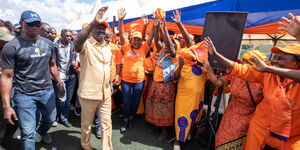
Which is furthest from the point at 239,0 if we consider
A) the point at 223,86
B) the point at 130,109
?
the point at 130,109

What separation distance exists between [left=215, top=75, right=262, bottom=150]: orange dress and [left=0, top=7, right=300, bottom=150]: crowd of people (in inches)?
0.4

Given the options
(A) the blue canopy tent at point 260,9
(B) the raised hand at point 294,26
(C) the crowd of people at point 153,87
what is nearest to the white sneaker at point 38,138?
(C) the crowd of people at point 153,87

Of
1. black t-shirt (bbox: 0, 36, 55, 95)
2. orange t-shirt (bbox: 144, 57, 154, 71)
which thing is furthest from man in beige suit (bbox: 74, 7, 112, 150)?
orange t-shirt (bbox: 144, 57, 154, 71)

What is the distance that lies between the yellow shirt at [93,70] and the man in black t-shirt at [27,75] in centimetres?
47

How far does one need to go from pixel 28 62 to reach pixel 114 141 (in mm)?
1806

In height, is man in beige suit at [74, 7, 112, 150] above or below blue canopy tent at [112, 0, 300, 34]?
below

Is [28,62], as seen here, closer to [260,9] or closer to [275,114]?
[275,114]

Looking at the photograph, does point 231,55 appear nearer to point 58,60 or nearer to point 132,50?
point 132,50

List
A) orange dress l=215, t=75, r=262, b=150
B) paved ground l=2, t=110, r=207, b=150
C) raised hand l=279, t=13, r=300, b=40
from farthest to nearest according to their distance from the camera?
paved ground l=2, t=110, r=207, b=150 < orange dress l=215, t=75, r=262, b=150 < raised hand l=279, t=13, r=300, b=40

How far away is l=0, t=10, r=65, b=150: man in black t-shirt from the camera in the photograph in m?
1.88

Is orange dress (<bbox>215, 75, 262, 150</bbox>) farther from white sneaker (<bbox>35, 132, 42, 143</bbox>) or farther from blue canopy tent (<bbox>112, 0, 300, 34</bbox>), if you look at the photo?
white sneaker (<bbox>35, 132, 42, 143</bbox>)

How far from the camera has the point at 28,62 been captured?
201 centimetres

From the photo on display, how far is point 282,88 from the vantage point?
1.61 metres

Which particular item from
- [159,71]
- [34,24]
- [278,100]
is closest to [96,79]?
[34,24]
